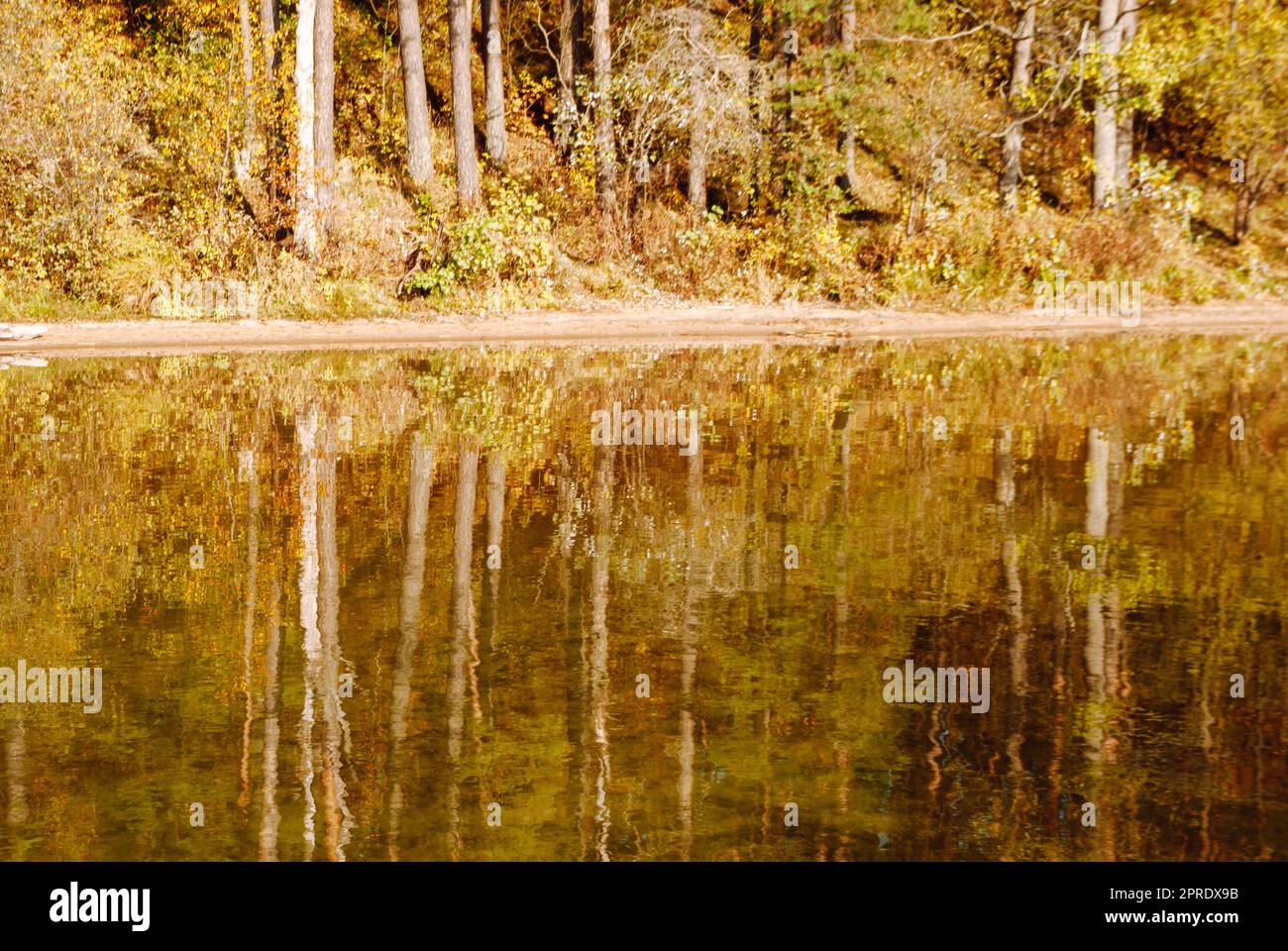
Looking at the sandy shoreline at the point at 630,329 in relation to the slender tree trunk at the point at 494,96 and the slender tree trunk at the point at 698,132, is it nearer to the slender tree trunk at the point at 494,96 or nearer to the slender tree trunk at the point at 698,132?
the slender tree trunk at the point at 698,132

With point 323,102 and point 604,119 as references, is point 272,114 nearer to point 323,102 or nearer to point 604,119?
point 323,102

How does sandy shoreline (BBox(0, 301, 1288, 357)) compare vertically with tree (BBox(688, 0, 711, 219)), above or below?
below

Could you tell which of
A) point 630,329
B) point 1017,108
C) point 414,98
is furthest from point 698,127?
point 1017,108

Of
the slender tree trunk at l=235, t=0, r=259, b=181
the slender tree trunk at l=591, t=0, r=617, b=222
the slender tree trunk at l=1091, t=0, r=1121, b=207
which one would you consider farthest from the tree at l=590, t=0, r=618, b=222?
the slender tree trunk at l=1091, t=0, r=1121, b=207

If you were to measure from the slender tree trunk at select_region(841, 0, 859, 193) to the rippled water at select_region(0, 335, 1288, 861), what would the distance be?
50.5 feet

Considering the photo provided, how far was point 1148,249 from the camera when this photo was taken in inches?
1261

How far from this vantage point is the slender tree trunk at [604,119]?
102ft

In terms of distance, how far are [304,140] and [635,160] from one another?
713 cm

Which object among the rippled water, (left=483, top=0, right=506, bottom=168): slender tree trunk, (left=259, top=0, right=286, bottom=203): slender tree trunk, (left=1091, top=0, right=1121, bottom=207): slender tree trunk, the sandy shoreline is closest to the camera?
the rippled water

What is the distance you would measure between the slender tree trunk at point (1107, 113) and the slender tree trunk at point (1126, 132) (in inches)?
8.1

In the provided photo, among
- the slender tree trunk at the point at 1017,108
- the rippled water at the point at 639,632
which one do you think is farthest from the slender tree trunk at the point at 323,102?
the slender tree trunk at the point at 1017,108

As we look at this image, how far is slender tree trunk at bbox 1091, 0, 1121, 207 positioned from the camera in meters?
32.3

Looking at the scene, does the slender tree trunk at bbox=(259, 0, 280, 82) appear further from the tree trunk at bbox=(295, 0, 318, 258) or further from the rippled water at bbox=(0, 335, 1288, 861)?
the rippled water at bbox=(0, 335, 1288, 861)
